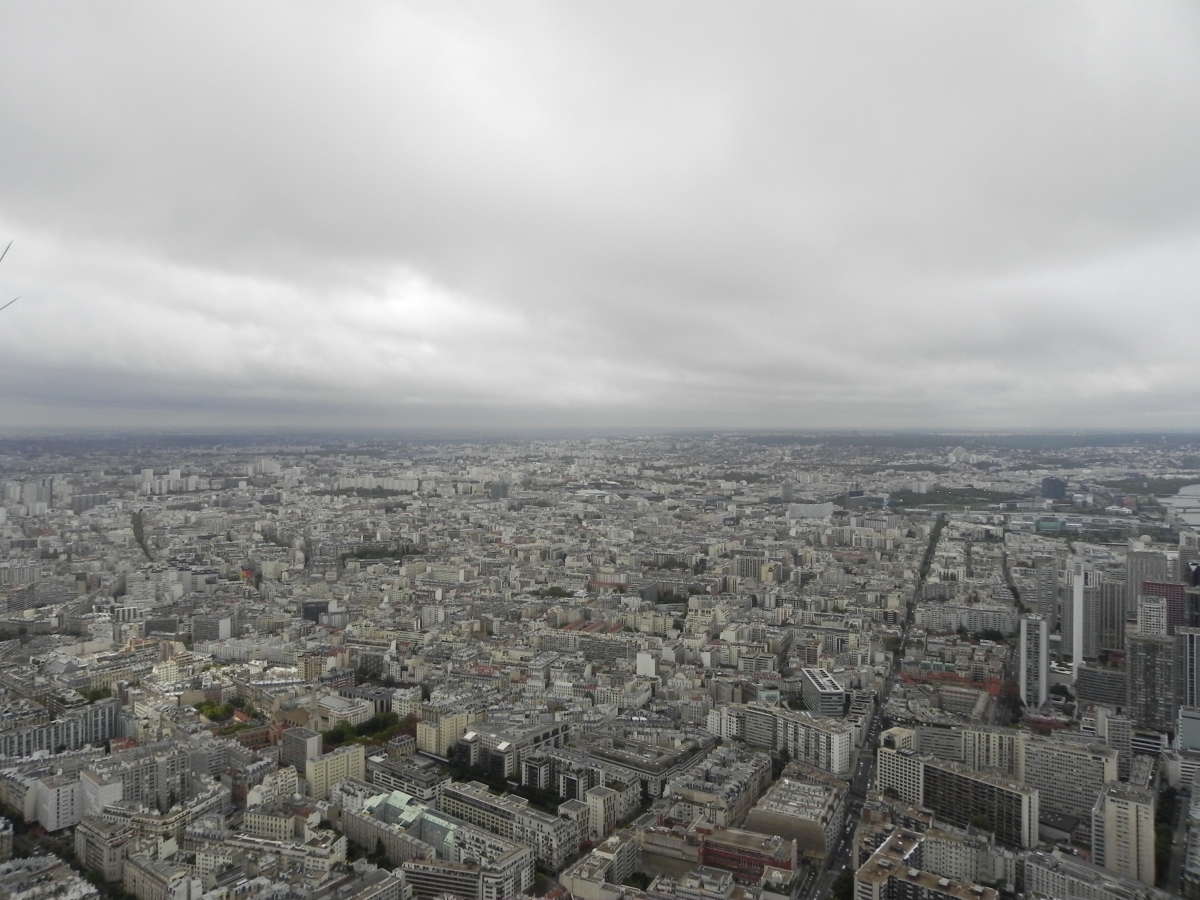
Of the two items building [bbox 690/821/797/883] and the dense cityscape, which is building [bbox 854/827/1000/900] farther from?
building [bbox 690/821/797/883]

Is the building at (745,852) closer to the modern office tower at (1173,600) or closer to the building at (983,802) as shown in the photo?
the building at (983,802)

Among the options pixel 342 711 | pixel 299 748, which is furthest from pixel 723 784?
pixel 342 711

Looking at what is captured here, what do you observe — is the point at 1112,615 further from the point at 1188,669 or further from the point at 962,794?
the point at 962,794

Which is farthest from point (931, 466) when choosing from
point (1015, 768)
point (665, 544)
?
point (1015, 768)

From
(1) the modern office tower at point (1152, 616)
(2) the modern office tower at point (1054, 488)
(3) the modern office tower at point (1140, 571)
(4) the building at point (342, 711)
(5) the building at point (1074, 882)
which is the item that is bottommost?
(4) the building at point (342, 711)

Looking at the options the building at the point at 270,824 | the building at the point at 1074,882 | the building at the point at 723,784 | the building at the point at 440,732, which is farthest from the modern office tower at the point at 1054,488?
the building at the point at 270,824

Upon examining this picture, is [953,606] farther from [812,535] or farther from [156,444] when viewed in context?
[156,444]

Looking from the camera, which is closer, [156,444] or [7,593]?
[7,593]
